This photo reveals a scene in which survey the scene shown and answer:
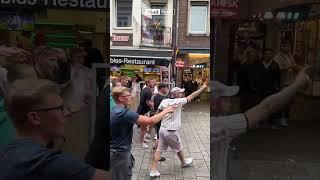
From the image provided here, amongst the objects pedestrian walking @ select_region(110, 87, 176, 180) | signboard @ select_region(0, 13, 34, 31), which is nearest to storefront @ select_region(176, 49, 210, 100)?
pedestrian walking @ select_region(110, 87, 176, 180)

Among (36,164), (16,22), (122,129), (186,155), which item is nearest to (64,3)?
(16,22)

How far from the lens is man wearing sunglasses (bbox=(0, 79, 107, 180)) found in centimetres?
167

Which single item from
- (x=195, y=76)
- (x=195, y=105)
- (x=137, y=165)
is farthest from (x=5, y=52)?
(x=195, y=76)

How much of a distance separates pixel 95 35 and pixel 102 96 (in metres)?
0.32

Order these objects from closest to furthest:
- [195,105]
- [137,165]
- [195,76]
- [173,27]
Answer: [137,165] < [195,105] < [173,27] < [195,76]

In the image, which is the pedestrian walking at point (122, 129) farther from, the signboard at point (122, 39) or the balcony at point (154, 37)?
the signboard at point (122, 39)

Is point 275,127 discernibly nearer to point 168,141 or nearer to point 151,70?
point 168,141

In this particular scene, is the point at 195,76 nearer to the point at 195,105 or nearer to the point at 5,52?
the point at 195,105

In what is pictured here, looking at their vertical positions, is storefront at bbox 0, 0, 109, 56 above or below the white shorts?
above

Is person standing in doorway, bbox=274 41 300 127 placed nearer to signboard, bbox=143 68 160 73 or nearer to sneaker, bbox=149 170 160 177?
sneaker, bbox=149 170 160 177

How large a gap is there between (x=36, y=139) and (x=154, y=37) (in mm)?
11894

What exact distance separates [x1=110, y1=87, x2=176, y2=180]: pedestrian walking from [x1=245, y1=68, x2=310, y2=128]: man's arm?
132 cm

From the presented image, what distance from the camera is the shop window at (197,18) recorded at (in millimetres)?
18625

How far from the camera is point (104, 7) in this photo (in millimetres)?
2152
